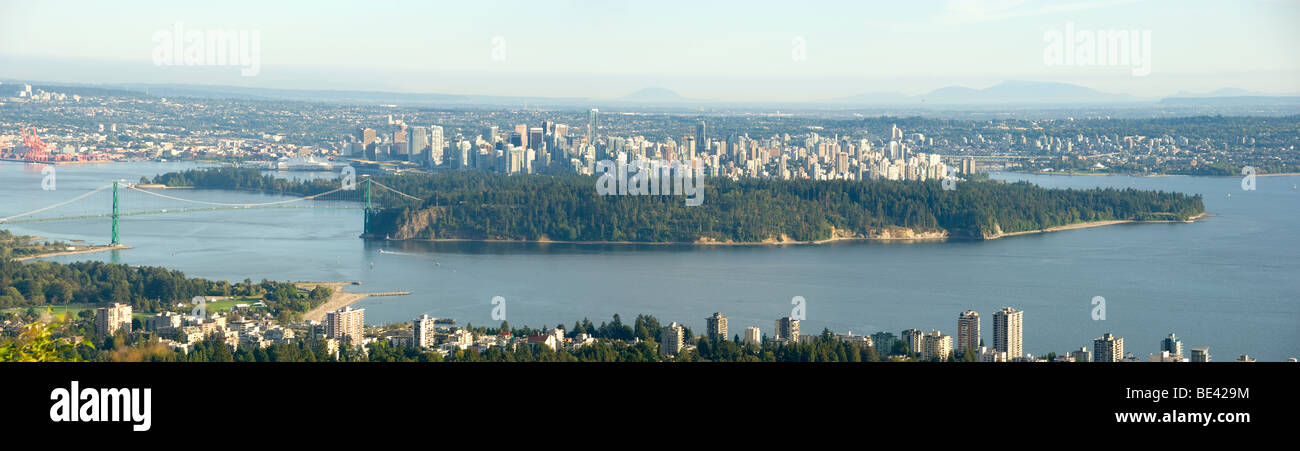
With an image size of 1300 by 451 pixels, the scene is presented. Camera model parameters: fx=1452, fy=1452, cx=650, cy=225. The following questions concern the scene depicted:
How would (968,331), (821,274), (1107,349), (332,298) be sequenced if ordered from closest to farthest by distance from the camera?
(1107,349) → (968,331) → (332,298) → (821,274)

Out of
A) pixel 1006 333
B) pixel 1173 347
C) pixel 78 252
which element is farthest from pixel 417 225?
pixel 1173 347

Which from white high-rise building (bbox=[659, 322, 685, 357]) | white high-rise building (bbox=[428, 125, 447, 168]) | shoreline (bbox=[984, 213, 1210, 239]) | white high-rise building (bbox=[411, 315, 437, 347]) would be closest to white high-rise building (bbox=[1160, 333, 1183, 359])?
white high-rise building (bbox=[659, 322, 685, 357])

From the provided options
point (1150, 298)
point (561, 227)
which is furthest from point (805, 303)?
point (561, 227)

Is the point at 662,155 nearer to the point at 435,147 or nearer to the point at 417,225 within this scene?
the point at 435,147

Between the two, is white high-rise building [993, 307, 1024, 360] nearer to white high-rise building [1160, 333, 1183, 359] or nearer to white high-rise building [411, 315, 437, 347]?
white high-rise building [1160, 333, 1183, 359]

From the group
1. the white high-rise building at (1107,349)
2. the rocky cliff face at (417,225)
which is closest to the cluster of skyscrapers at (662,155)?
the rocky cliff face at (417,225)

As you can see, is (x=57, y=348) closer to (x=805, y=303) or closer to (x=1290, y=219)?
(x=805, y=303)

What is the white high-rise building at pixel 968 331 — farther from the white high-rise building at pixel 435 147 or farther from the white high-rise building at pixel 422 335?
the white high-rise building at pixel 435 147
